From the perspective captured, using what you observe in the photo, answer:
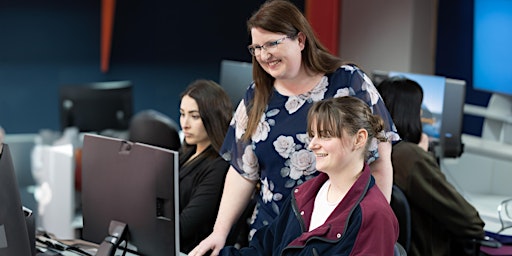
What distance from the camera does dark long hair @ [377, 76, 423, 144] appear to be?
133 inches

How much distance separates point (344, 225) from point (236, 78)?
2216mm

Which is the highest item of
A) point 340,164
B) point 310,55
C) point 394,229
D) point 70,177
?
point 310,55

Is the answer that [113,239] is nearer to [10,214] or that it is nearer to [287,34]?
[10,214]

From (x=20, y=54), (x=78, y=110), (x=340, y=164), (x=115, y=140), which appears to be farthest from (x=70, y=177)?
(x=20, y=54)

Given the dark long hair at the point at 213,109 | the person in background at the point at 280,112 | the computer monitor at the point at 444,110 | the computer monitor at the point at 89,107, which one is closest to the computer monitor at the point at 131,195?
the person in background at the point at 280,112

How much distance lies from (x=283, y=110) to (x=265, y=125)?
74mm

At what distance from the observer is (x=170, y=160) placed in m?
2.34

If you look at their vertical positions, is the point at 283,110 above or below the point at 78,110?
above

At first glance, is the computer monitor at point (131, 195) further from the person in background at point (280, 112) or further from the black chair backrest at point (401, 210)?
the black chair backrest at point (401, 210)

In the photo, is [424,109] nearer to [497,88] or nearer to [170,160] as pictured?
[497,88]

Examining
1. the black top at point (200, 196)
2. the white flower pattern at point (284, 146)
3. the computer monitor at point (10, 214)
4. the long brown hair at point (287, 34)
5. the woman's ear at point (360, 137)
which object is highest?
the long brown hair at point (287, 34)

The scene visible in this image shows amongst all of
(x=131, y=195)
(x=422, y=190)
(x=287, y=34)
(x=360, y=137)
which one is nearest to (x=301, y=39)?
(x=287, y=34)

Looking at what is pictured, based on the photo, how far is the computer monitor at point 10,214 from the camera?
7.18ft

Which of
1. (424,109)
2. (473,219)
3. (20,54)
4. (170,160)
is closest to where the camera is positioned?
(170,160)
